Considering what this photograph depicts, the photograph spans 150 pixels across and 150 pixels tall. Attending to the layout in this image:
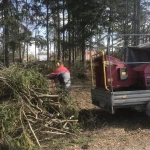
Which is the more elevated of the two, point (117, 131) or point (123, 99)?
point (123, 99)

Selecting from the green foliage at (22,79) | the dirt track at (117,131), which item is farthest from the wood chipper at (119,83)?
the green foliage at (22,79)

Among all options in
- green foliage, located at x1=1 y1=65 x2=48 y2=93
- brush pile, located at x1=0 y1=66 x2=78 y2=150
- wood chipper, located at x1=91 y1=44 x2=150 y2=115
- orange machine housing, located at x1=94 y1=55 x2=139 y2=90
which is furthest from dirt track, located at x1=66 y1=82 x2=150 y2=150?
green foliage, located at x1=1 y1=65 x2=48 y2=93

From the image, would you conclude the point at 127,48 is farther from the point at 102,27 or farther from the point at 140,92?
the point at 102,27

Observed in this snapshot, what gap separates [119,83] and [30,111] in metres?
2.76

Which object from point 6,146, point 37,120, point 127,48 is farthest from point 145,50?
point 6,146

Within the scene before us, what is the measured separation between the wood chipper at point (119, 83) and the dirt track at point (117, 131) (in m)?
0.54

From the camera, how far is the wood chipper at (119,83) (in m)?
7.42

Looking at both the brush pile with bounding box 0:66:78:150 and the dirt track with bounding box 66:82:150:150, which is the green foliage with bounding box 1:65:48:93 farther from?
the dirt track with bounding box 66:82:150:150

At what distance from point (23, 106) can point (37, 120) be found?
1.45 ft

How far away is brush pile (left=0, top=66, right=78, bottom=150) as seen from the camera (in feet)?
19.1

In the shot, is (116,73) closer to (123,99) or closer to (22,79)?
(123,99)

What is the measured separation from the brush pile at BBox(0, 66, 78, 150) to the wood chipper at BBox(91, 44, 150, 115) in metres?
1.03

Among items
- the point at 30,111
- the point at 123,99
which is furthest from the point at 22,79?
the point at 123,99

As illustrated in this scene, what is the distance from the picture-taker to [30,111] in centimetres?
646
